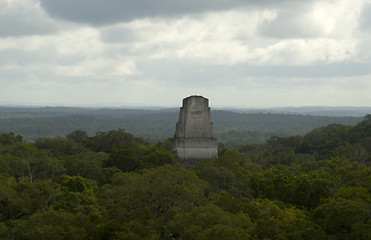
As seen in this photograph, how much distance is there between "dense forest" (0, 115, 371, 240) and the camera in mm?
19781

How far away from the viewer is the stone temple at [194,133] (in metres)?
40.0

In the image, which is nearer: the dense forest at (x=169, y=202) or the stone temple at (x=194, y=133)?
the dense forest at (x=169, y=202)

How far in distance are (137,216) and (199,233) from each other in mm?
4852

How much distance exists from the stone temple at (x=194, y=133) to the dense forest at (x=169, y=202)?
1.77 metres

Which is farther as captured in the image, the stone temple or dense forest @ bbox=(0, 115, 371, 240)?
the stone temple

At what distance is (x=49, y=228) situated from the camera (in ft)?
63.7

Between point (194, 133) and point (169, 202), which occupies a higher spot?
point (194, 133)

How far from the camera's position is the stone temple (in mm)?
40000

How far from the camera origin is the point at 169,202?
22.3m

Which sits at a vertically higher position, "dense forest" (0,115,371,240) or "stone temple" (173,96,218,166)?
"stone temple" (173,96,218,166)

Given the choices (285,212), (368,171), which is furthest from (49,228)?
(368,171)

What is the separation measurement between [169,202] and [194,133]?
18.3 metres

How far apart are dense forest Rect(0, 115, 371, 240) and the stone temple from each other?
1.77 m

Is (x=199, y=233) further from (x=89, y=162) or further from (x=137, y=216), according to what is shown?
(x=89, y=162)
